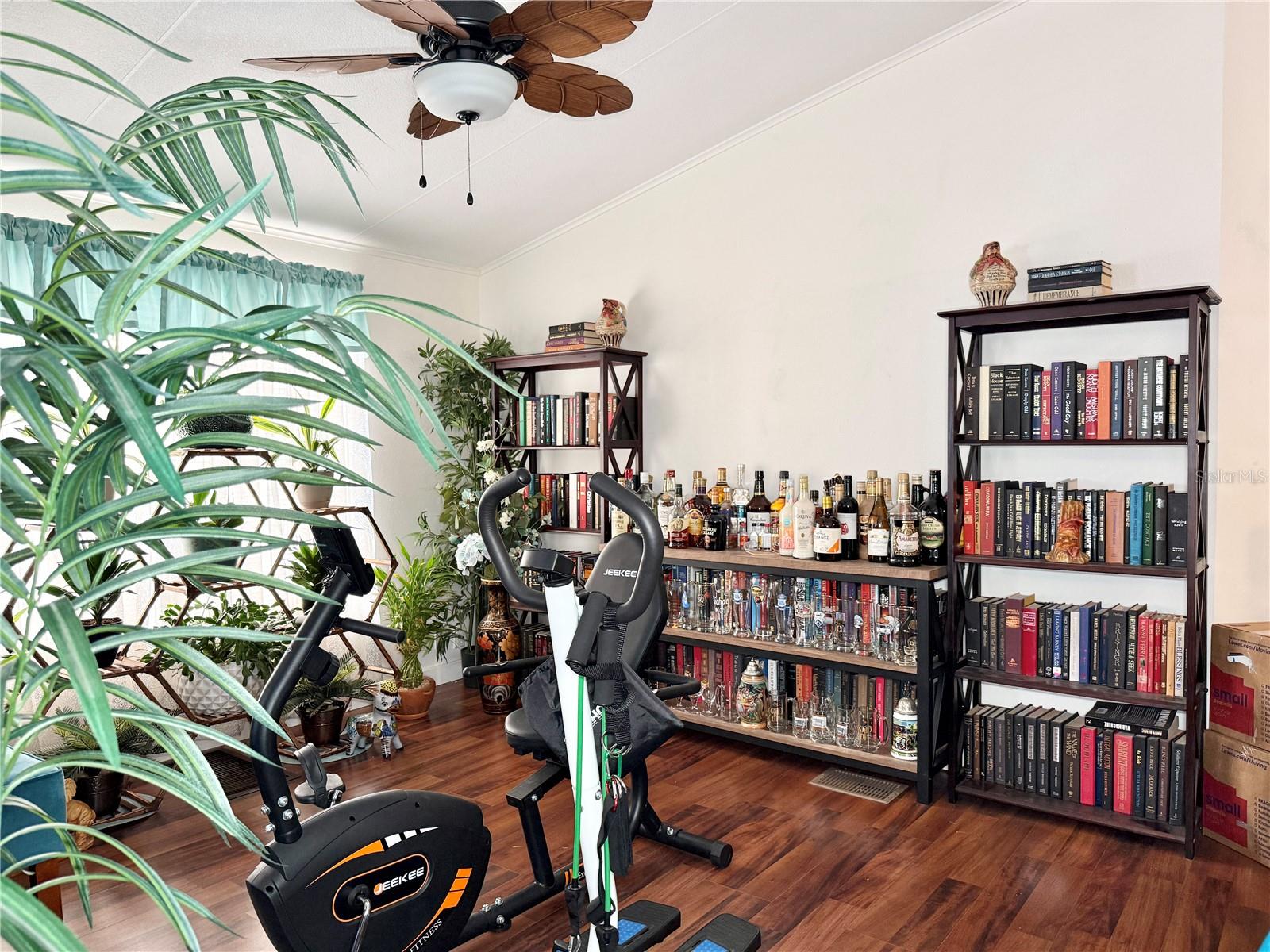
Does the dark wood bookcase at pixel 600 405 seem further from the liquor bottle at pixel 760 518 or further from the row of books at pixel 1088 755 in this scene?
the row of books at pixel 1088 755

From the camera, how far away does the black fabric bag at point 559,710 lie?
169cm

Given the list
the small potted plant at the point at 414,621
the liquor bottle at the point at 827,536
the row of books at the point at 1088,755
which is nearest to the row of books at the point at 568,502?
the small potted plant at the point at 414,621

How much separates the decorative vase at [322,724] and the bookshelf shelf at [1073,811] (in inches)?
104

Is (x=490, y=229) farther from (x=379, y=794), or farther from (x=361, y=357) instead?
(x=379, y=794)

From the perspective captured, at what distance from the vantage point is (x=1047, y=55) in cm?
326

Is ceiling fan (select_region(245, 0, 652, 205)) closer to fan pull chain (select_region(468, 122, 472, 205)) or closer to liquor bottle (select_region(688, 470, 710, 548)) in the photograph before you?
fan pull chain (select_region(468, 122, 472, 205))

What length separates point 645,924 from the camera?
7.36 ft

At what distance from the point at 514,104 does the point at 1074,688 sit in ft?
9.91

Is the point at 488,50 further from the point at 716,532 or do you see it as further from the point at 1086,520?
the point at 1086,520

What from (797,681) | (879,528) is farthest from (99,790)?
(879,528)

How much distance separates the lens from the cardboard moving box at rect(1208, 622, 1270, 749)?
8.89ft

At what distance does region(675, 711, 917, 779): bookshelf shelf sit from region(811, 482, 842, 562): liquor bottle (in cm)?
76

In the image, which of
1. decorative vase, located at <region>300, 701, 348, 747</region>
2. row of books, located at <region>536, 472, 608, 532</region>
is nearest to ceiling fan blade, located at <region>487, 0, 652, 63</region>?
row of books, located at <region>536, 472, 608, 532</region>

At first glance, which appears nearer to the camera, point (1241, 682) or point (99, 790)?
point (1241, 682)
